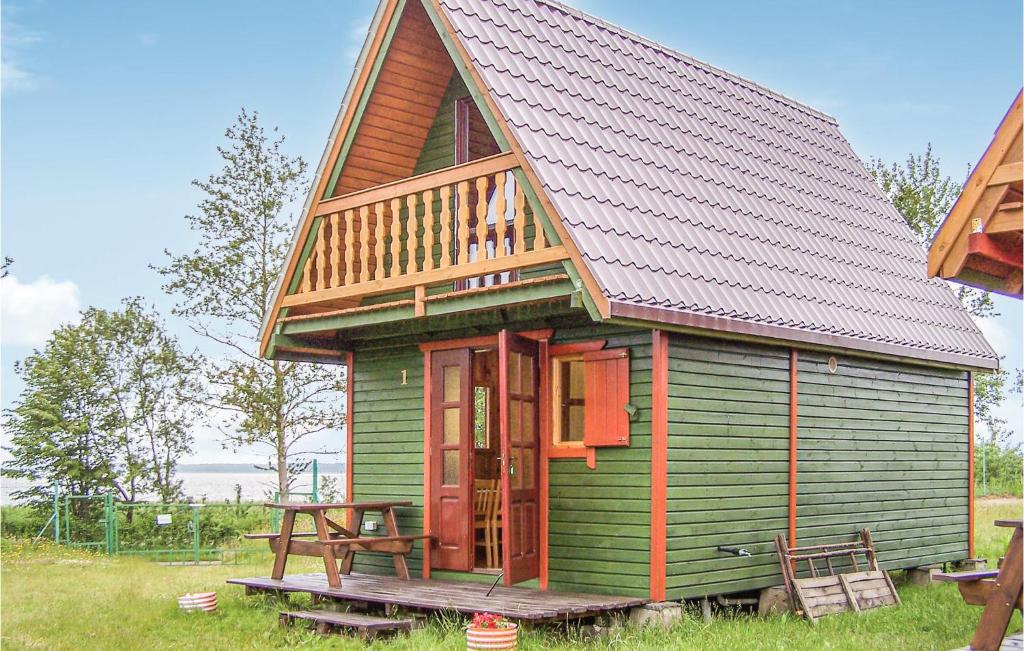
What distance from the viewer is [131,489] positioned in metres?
24.5

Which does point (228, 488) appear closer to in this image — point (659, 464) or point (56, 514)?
point (56, 514)

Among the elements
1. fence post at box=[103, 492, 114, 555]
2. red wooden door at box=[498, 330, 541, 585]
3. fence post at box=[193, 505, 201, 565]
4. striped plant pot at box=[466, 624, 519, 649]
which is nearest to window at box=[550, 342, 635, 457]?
red wooden door at box=[498, 330, 541, 585]

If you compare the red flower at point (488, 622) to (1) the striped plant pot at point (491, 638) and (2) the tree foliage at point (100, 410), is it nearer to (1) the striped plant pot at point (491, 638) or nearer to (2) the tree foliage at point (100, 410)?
(1) the striped plant pot at point (491, 638)

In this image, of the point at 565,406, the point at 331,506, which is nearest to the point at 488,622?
the point at 565,406

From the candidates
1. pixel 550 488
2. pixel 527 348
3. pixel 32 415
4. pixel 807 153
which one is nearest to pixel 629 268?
pixel 527 348

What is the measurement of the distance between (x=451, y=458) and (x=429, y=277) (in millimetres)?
2271

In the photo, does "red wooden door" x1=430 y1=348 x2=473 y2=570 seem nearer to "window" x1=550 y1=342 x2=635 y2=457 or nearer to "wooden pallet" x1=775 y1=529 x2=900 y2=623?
"window" x1=550 y1=342 x2=635 y2=457

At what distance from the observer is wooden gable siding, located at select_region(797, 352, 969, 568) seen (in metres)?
13.0

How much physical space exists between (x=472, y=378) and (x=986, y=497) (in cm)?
1995

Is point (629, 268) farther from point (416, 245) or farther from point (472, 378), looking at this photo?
point (416, 245)

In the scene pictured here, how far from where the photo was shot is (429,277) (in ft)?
38.0

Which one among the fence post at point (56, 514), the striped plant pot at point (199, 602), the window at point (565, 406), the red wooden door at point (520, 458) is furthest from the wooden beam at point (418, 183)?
the fence post at point (56, 514)

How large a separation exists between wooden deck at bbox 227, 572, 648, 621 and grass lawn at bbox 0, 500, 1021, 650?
8.2 inches

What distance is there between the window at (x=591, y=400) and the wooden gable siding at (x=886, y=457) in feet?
8.47
